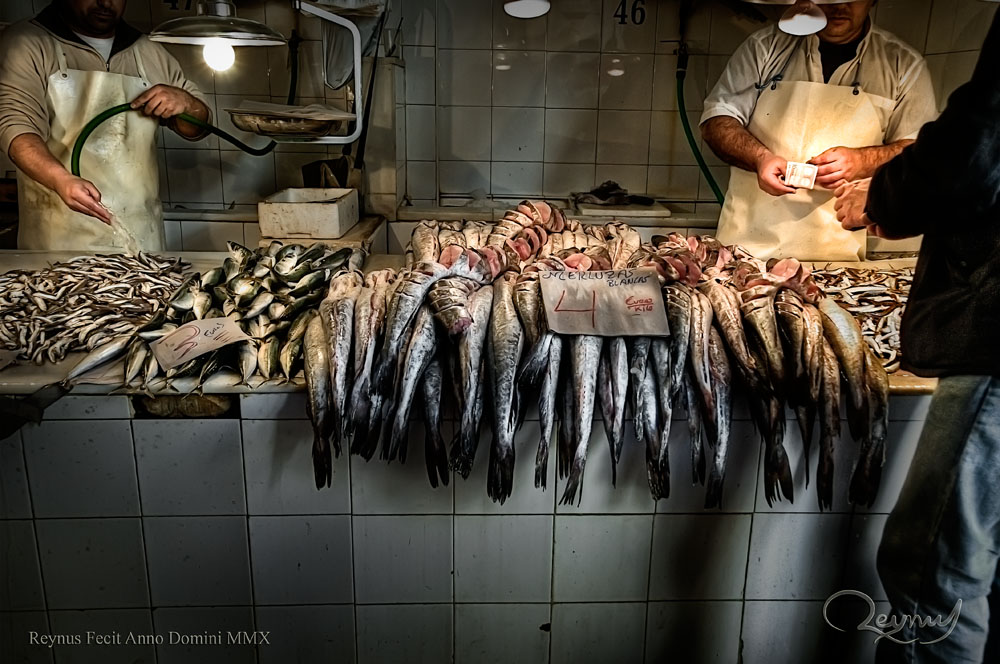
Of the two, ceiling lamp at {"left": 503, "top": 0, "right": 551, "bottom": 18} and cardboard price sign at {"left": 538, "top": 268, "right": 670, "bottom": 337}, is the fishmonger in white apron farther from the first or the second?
cardboard price sign at {"left": 538, "top": 268, "right": 670, "bottom": 337}

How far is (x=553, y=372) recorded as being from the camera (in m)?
1.89

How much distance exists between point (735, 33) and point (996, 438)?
4.43 meters

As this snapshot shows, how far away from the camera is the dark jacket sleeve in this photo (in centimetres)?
150

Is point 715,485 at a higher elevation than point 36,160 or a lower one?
lower

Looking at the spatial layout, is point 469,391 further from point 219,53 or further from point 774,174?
point 774,174

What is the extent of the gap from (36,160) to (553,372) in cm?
298

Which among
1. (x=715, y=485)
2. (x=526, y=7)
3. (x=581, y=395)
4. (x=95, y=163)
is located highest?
(x=526, y=7)

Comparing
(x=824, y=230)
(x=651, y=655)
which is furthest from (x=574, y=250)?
(x=824, y=230)

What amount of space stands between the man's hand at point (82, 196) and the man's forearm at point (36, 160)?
0.07 meters

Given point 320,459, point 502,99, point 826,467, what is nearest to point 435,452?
point 320,459

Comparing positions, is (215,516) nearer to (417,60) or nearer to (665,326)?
(665,326)

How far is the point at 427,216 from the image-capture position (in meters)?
4.94

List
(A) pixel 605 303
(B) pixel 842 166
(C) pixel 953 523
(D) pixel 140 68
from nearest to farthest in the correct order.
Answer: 1. (C) pixel 953 523
2. (A) pixel 605 303
3. (B) pixel 842 166
4. (D) pixel 140 68

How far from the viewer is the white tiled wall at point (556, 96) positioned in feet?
17.3
